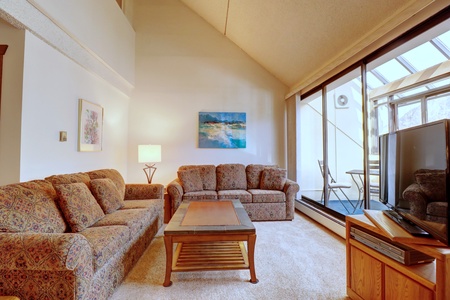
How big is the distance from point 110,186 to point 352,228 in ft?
8.18

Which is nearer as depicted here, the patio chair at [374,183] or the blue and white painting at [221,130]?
the patio chair at [374,183]

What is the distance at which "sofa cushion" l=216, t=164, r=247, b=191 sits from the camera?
4.07 m

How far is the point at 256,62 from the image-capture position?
4.73 metres

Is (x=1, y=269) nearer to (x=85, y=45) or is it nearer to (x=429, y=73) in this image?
(x=85, y=45)

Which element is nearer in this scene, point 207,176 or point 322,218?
point 322,218

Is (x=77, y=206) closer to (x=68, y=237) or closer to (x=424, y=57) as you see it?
(x=68, y=237)

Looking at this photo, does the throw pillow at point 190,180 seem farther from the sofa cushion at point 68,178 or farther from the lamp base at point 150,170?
the sofa cushion at point 68,178

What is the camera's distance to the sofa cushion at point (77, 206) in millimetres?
1856

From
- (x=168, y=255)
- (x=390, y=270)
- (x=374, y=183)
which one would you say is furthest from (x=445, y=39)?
(x=168, y=255)

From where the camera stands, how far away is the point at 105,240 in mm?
1652

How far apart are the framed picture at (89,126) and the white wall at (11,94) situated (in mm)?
793

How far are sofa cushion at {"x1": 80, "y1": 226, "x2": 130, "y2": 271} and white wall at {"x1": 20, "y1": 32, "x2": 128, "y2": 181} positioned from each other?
37.5 inches

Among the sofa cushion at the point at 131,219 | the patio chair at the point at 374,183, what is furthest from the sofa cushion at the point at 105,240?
the patio chair at the point at 374,183

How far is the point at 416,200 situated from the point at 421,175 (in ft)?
0.53
